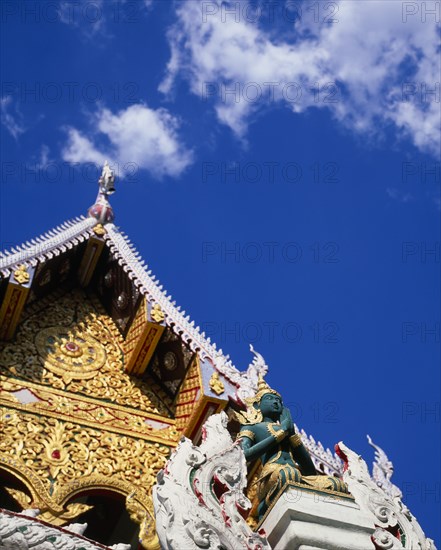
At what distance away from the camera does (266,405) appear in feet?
16.0

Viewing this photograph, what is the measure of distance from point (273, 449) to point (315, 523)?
76 centimetres

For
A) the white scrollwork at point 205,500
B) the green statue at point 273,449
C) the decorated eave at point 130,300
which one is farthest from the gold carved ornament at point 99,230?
the white scrollwork at point 205,500

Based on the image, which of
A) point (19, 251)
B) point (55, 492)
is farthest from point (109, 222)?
point (55, 492)

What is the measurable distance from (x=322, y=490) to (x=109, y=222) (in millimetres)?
6414

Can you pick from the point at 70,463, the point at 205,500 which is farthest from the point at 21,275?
the point at 205,500

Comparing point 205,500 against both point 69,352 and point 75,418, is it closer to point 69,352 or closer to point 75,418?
point 75,418

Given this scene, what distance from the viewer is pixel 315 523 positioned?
379cm

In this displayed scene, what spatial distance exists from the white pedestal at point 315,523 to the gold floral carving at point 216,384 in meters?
4.12

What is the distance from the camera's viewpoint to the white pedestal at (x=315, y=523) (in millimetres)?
3707

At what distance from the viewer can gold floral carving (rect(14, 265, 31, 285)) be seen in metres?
8.39

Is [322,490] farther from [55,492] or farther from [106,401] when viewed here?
[106,401]

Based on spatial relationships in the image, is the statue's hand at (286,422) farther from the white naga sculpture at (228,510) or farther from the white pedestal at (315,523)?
the white pedestal at (315,523)

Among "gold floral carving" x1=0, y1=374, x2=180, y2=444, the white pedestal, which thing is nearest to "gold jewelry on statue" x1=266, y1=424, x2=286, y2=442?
the white pedestal

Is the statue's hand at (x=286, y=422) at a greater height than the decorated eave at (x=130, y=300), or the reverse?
the decorated eave at (x=130, y=300)
